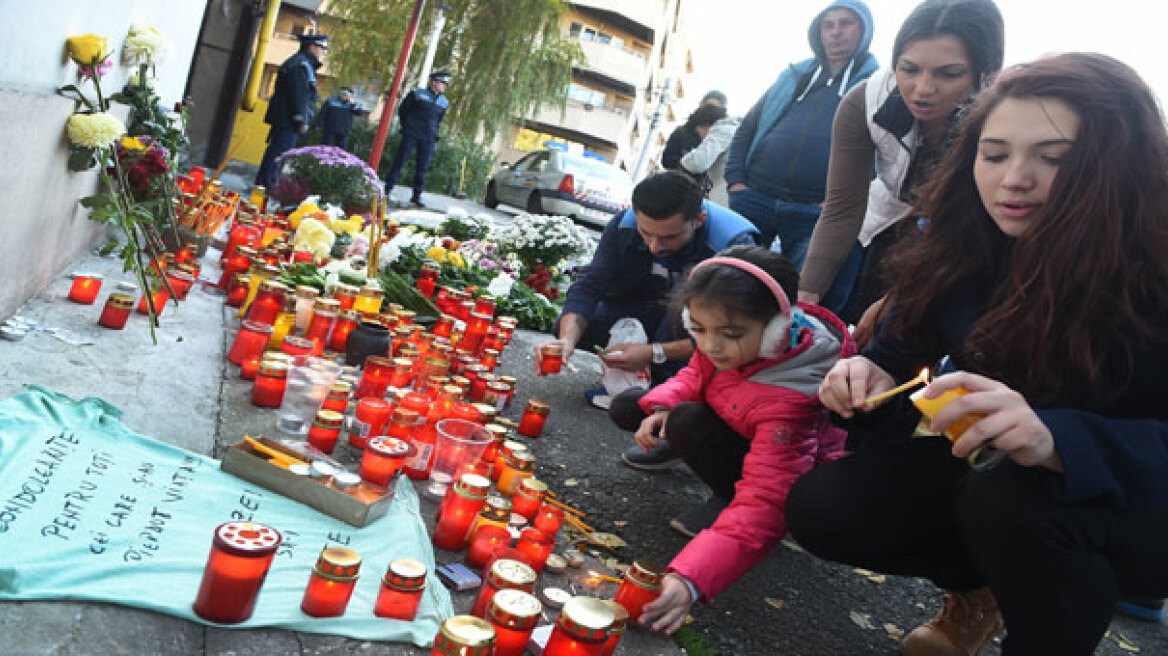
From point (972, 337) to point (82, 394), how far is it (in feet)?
7.21

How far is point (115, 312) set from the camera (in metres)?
2.94

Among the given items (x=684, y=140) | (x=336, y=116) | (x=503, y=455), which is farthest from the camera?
(x=336, y=116)

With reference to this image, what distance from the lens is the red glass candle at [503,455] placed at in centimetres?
241

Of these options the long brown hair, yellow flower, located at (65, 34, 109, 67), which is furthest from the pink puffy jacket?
yellow flower, located at (65, 34, 109, 67)

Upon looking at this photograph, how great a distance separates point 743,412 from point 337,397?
118cm

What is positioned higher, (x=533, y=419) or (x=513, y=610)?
(x=513, y=610)

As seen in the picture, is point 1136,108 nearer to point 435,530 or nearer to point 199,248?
point 435,530

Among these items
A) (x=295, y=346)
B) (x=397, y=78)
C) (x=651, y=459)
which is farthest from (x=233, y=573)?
(x=397, y=78)

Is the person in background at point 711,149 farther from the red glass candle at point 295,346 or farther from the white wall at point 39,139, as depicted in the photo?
the white wall at point 39,139

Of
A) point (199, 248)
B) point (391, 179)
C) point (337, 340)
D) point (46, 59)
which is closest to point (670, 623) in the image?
point (337, 340)

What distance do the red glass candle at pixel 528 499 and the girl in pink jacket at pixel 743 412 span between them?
444 mm

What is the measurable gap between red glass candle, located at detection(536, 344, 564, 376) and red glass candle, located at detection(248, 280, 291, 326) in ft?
3.29

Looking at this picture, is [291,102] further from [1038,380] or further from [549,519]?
[1038,380]

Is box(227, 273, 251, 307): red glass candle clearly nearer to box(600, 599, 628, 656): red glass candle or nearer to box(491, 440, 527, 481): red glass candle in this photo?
box(491, 440, 527, 481): red glass candle
